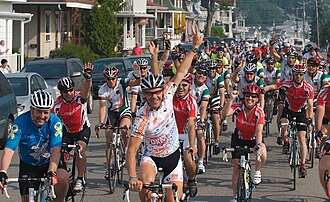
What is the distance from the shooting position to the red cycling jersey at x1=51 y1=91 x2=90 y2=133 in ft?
39.8

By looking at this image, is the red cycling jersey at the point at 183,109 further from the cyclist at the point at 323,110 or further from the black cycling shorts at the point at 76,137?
the cyclist at the point at 323,110

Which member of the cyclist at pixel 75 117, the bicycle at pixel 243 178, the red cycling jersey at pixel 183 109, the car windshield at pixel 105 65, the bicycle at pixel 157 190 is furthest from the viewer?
the car windshield at pixel 105 65

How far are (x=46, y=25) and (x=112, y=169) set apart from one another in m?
34.5

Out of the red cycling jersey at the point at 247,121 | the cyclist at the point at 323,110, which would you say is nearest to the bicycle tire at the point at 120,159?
the red cycling jersey at the point at 247,121

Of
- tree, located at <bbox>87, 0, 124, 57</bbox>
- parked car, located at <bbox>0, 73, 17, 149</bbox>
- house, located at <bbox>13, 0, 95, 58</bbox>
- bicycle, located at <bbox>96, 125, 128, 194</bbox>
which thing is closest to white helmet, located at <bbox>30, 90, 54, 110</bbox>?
bicycle, located at <bbox>96, 125, 128, 194</bbox>

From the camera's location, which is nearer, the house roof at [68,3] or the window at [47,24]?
the house roof at [68,3]

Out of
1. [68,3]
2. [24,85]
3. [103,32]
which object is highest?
[68,3]

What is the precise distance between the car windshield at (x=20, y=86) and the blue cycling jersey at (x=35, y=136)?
1165 centimetres

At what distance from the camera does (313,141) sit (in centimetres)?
1494

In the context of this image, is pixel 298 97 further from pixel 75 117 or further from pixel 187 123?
pixel 75 117

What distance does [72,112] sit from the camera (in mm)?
12141

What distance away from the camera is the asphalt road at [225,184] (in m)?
12.5

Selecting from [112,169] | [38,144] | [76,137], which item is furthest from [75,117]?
[38,144]

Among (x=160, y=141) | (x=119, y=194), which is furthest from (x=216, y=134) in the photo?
(x=160, y=141)
